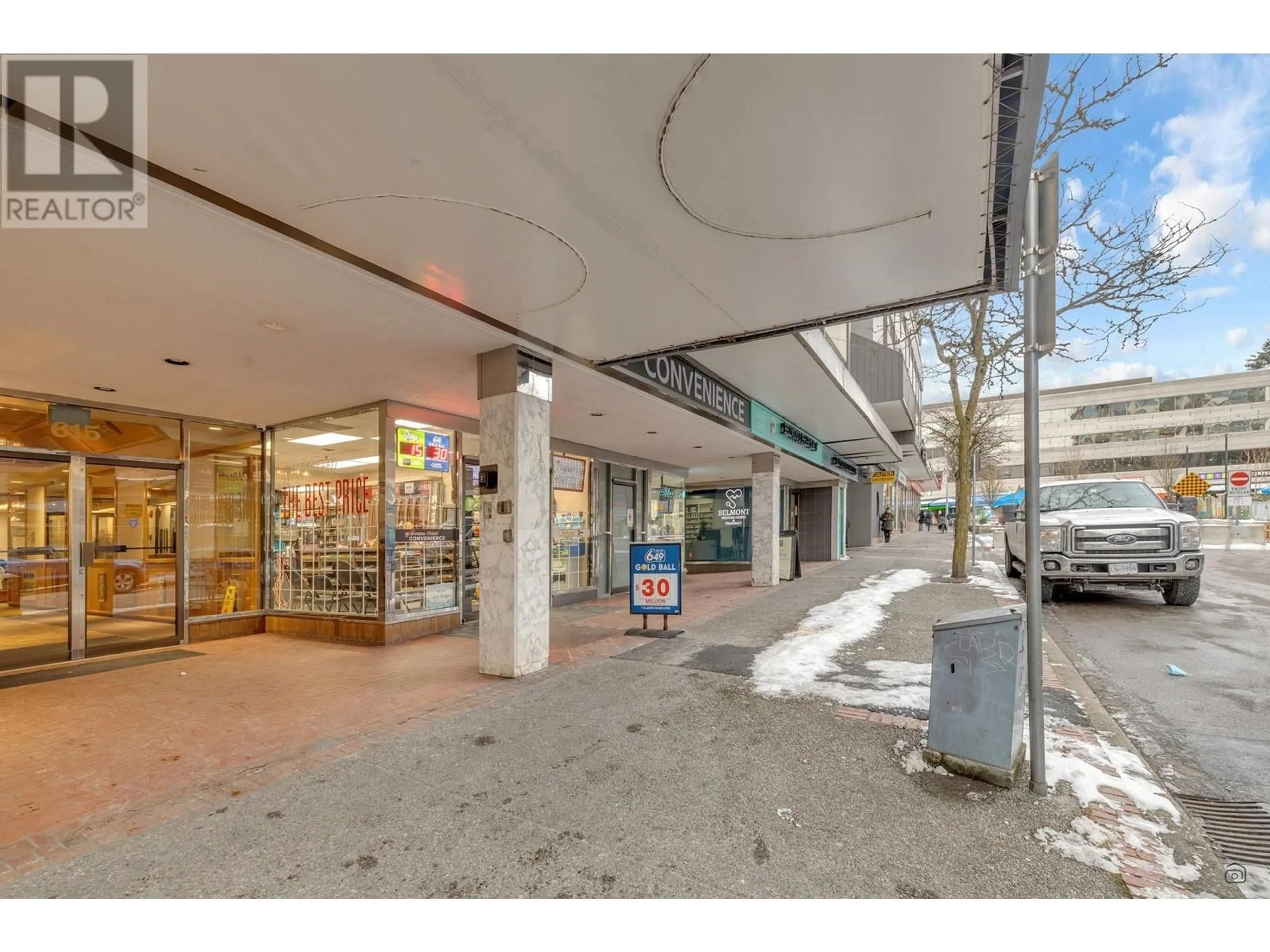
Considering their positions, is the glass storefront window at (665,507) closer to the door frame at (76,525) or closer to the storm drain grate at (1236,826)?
the door frame at (76,525)

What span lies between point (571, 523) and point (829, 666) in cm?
633

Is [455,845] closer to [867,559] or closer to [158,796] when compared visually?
[158,796]

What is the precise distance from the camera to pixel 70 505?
659 centimetres

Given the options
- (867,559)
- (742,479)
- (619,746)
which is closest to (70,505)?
(619,746)

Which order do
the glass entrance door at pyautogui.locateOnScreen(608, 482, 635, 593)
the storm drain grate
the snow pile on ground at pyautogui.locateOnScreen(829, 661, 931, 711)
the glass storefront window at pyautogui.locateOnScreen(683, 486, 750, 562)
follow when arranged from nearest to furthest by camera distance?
the storm drain grate
the snow pile on ground at pyautogui.locateOnScreen(829, 661, 931, 711)
the glass entrance door at pyautogui.locateOnScreen(608, 482, 635, 593)
the glass storefront window at pyautogui.locateOnScreen(683, 486, 750, 562)

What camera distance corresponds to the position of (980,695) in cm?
→ 312

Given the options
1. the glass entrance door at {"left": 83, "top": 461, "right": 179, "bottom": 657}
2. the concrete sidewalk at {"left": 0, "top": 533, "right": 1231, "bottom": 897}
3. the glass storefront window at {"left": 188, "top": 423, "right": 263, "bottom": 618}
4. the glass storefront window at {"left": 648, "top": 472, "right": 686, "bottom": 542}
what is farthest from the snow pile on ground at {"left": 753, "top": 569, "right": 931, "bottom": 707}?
the glass entrance door at {"left": 83, "top": 461, "right": 179, "bottom": 657}

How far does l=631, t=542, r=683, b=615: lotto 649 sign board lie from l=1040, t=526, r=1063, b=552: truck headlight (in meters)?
5.47

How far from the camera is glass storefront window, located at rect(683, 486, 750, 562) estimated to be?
18828 millimetres

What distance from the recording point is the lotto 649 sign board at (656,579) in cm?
738

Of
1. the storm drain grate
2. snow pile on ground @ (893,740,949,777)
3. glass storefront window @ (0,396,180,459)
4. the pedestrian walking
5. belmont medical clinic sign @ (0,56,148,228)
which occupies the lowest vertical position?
the pedestrian walking

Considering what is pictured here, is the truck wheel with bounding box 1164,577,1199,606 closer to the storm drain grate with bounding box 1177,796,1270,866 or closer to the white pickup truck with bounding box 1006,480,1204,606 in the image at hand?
the white pickup truck with bounding box 1006,480,1204,606

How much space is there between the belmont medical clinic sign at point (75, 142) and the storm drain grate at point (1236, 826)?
5.50 metres

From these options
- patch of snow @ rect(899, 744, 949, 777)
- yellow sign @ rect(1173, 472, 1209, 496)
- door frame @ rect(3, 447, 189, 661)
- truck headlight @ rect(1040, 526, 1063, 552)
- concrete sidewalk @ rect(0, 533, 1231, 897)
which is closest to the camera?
concrete sidewalk @ rect(0, 533, 1231, 897)
